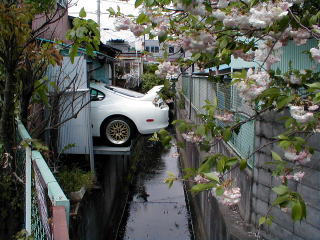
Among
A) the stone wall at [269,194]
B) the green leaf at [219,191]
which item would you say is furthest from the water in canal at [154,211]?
the green leaf at [219,191]

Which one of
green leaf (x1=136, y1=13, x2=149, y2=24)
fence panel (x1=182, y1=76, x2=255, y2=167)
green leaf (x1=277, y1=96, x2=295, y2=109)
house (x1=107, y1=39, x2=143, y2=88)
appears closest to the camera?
green leaf (x1=277, y1=96, x2=295, y2=109)

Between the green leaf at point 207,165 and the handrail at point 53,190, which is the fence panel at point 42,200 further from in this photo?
the green leaf at point 207,165

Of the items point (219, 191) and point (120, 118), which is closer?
point (219, 191)

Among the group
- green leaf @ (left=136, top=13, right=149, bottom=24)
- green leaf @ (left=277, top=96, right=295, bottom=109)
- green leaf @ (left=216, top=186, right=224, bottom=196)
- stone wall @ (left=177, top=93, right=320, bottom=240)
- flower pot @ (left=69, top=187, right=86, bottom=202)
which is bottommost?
flower pot @ (left=69, top=187, right=86, bottom=202)

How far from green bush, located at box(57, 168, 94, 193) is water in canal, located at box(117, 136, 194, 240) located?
73.5 inches

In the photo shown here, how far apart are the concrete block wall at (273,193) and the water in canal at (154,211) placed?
378 cm

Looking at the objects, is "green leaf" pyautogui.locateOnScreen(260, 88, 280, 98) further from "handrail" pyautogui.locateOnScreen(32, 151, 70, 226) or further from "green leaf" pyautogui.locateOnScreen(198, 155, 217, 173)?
"handrail" pyautogui.locateOnScreen(32, 151, 70, 226)

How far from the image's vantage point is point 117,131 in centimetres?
853

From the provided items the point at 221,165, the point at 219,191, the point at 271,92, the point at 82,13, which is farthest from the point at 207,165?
the point at 82,13

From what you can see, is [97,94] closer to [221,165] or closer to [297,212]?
[221,165]

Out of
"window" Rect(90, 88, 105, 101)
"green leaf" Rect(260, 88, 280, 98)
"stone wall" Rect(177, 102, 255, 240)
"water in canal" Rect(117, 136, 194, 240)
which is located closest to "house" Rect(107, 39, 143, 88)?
"water in canal" Rect(117, 136, 194, 240)

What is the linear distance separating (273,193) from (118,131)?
5246mm

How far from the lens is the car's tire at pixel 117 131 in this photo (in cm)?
846

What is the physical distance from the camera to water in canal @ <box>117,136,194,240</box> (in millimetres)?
7598
